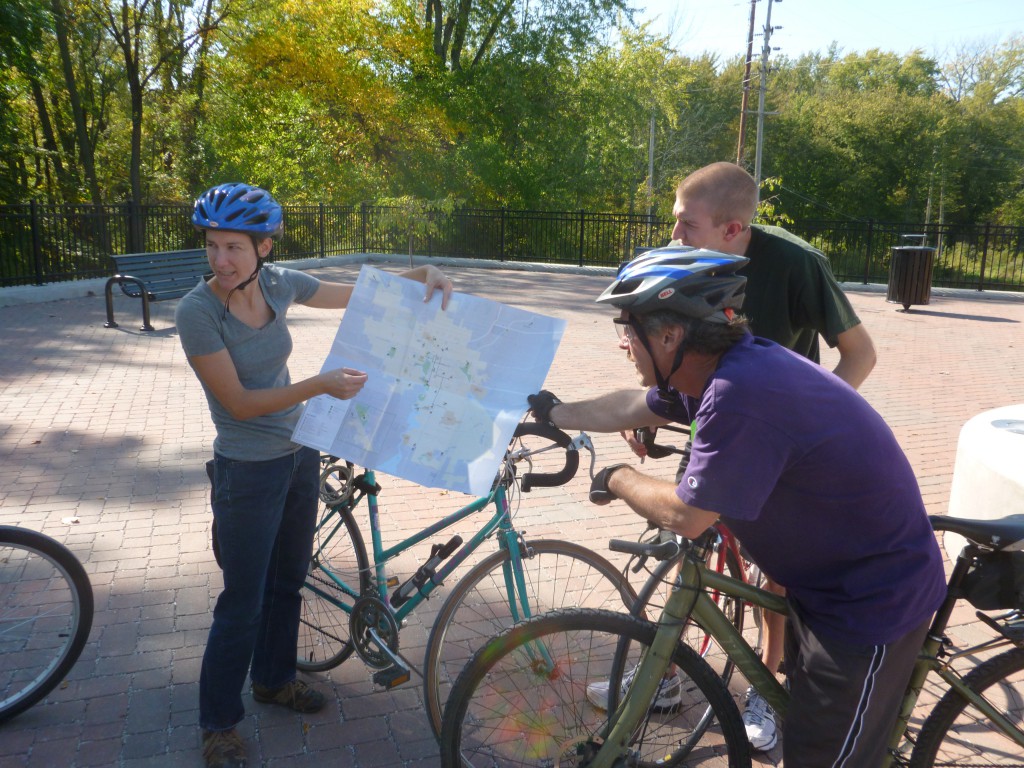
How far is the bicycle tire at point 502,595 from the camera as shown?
2.86 m

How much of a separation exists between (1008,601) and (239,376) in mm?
2295

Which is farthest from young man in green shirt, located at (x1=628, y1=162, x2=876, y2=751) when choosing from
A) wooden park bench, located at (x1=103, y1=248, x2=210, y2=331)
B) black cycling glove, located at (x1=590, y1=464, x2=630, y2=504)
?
wooden park bench, located at (x1=103, y1=248, x2=210, y2=331)

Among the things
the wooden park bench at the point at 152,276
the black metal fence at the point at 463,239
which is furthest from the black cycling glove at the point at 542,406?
the black metal fence at the point at 463,239

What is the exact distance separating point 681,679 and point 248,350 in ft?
5.41

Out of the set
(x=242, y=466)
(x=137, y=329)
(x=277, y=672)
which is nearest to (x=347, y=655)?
(x=277, y=672)

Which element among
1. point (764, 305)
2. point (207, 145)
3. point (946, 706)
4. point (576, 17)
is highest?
point (576, 17)

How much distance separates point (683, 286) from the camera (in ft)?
6.70

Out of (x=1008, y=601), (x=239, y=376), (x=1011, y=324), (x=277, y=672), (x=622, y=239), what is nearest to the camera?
(x=1008, y=601)

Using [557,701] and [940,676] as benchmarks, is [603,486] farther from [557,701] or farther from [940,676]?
[940,676]

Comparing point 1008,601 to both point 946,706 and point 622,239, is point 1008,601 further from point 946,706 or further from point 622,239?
point 622,239

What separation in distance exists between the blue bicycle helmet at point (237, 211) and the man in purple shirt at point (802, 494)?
118 cm

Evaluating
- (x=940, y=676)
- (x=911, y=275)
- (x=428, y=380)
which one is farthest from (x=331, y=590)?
(x=911, y=275)

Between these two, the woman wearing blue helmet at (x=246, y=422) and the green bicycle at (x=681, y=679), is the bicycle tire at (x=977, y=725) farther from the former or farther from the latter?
the woman wearing blue helmet at (x=246, y=422)

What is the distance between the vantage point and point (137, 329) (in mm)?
11680
